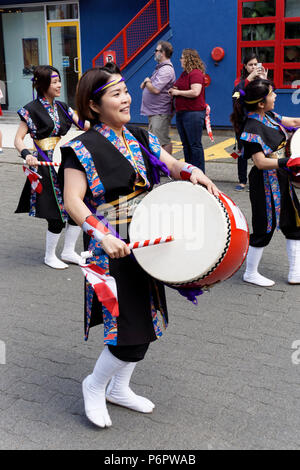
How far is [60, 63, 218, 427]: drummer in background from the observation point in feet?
8.98

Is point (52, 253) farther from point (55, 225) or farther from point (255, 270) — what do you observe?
point (255, 270)

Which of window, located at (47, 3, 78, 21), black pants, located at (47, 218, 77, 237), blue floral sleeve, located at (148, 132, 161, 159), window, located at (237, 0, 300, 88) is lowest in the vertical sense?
black pants, located at (47, 218, 77, 237)

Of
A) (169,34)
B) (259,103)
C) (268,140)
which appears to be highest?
(169,34)

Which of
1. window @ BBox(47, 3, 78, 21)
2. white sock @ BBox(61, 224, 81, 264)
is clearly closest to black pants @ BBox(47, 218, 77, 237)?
white sock @ BBox(61, 224, 81, 264)

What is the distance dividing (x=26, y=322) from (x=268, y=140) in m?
2.31

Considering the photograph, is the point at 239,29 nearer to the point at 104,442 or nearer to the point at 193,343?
the point at 193,343

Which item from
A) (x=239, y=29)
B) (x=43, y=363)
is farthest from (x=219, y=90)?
(x=43, y=363)

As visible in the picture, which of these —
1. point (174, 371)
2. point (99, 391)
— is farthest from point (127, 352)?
point (174, 371)

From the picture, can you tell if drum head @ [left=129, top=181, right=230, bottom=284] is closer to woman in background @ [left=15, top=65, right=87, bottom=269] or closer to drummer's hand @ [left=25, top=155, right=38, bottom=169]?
drummer's hand @ [left=25, top=155, right=38, bottom=169]

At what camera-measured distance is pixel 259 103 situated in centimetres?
455

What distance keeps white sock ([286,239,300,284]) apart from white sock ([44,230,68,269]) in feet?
6.84

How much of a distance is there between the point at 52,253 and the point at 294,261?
7.38 ft

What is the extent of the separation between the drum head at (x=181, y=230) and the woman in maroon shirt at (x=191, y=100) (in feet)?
18.4

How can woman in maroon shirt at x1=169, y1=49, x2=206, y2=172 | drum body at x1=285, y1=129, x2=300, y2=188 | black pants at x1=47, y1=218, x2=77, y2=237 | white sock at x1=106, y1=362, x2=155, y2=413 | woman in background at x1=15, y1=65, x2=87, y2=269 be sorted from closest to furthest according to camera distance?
white sock at x1=106, y1=362, x2=155, y2=413 → drum body at x1=285, y1=129, x2=300, y2=188 → woman in background at x1=15, y1=65, x2=87, y2=269 → black pants at x1=47, y1=218, x2=77, y2=237 → woman in maroon shirt at x1=169, y1=49, x2=206, y2=172
